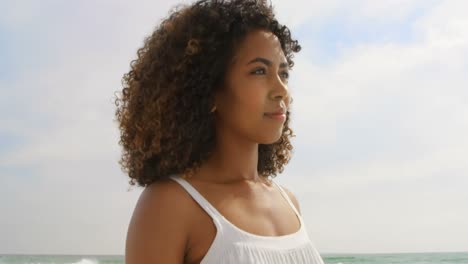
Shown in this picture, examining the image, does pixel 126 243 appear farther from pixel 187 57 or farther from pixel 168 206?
pixel 187 57

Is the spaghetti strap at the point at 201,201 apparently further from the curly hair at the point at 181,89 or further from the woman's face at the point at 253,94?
the woman's face at the point at 253,94

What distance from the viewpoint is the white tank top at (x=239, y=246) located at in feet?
7.38

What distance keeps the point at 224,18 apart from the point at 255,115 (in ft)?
1.44

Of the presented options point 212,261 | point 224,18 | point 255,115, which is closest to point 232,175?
point 255,115

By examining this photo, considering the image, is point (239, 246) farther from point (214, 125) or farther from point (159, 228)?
point (214, 125)

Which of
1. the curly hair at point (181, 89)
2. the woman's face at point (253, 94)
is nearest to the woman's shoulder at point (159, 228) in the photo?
the curly hair at point (181, 89)

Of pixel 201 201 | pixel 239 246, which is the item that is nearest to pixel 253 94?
pixel 201 201

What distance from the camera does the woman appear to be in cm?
231

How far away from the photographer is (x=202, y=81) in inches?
97.9

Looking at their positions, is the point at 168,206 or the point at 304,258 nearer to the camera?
the point at 168,206

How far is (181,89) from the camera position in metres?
2.50

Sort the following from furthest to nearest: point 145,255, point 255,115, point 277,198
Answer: point 277,198, point 255,115, point 145,255

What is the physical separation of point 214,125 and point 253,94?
0.24 meters

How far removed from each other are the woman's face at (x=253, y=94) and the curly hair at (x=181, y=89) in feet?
0.16
